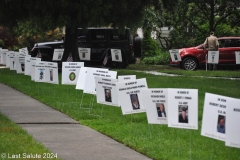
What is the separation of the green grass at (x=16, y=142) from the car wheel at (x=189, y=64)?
17712 millimetres

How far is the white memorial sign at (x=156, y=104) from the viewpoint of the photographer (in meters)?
9.94

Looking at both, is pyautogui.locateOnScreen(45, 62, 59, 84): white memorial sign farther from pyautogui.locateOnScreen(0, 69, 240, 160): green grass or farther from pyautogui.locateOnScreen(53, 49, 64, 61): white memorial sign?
pyautogui.locateOnScreen(53, 49, 64, 61): white memorial sign

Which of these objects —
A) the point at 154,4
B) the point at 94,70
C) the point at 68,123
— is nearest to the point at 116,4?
the point at 154,4

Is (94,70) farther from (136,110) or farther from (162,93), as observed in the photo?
(162,93)

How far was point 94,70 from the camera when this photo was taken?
13.7 meters

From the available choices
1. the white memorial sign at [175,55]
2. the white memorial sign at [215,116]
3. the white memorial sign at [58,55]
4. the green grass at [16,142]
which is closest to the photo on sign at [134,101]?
the green grass at [16,142]

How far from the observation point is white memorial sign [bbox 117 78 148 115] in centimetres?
1128

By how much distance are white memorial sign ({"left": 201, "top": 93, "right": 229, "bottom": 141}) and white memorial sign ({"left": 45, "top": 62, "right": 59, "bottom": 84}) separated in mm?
7823

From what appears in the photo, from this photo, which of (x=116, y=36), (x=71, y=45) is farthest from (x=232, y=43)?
(x=71, y=45)

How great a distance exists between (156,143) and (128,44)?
18617 millimetres

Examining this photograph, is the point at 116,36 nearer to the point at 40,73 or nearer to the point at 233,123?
the point at 40,73

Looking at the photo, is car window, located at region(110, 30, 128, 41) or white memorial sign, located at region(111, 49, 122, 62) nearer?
white memorial sign, located at region(111, 49, 122, 62)

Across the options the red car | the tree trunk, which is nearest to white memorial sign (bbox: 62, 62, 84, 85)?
the tree trunk

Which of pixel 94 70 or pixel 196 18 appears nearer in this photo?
pixel 94 70
